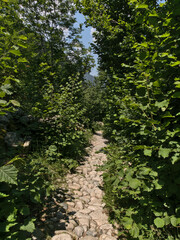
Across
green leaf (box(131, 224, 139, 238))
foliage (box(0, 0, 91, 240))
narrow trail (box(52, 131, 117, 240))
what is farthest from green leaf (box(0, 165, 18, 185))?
green leaf (box(131, 224, 139, 238))

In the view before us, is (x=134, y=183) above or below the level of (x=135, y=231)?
above

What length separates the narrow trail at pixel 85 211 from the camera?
253cm

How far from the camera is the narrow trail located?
99.8 inches

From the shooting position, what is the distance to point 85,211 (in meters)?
3.17

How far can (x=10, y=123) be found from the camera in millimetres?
4707

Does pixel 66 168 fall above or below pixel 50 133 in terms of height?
below

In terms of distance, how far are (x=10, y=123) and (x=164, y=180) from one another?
15.2ft

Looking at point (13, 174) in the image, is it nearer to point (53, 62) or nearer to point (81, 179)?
point (81, 179)

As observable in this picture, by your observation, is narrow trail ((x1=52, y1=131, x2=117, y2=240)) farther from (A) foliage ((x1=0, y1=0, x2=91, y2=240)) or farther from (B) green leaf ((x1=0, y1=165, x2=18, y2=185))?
(B) green leaf ((x1=0, y1=165, x2=18, y2=185))

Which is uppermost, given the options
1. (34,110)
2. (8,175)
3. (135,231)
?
(34,110)

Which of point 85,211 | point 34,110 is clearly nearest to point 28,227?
point 85,211

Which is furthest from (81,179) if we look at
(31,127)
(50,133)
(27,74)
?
(27,74)

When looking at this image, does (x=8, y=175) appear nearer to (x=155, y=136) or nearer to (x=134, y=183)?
(x=134, y=183)

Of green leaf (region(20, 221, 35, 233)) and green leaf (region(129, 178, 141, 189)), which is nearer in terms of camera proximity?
green leaf (region(20, 221, 35, 233))
